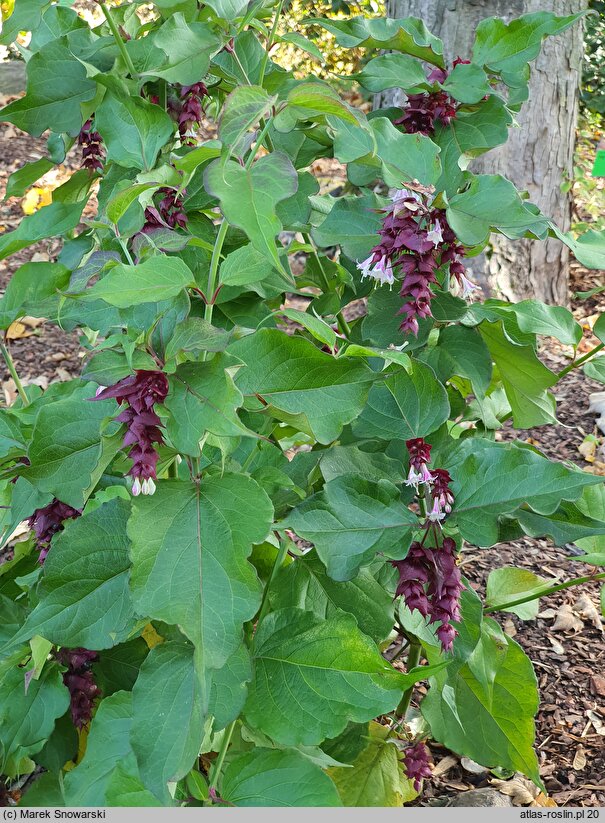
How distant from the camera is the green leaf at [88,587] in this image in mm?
1142

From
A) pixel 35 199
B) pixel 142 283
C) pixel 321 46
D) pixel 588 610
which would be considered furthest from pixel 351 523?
pixel 321 46

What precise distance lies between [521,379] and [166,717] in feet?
2.55

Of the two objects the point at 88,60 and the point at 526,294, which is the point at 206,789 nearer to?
the point at 88,60

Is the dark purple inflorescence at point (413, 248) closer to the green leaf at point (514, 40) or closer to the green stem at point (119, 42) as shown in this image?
the green leaf at point (514, 40)

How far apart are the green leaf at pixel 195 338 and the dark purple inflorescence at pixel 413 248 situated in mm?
312

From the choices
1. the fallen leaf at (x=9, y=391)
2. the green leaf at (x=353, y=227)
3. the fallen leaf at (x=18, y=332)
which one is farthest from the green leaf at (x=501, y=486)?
the fallen leaf at (x=18, y=332)

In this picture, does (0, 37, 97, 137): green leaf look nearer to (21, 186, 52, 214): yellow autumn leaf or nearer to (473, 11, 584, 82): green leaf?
(473, 11, 584, 82): green leaf

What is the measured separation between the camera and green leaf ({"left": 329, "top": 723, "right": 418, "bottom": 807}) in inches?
60.4

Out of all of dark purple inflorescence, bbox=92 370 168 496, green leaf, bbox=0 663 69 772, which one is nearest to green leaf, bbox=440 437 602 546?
dark purple inflorescence, bbox=92 370 168 496

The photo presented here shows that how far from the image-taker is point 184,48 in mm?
1153

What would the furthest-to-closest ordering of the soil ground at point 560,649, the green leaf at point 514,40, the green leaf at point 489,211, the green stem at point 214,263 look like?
1. the soil ground at point 560,649
2. the green leaf at point 514,40
3. the green leaf at point 489,211
4. the green stem at point 214,263

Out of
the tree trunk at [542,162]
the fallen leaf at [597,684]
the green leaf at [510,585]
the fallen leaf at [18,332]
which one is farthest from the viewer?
the fallen leaf at [18,332]

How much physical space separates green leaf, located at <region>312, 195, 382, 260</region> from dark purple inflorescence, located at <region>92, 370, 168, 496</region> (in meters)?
0.41

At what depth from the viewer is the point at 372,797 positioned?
152 centimetres
